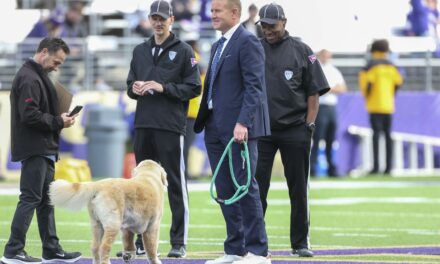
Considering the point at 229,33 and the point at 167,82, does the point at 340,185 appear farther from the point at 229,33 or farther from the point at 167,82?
the point at 229,33

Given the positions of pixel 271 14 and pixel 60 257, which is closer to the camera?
pixel 60 257

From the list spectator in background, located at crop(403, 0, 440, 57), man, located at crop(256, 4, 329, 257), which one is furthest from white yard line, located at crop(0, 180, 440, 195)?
man, located at crop(256, 4, 329, 257)

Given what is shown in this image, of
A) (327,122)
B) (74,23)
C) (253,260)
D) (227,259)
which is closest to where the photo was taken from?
(253,260)

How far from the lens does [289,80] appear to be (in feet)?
39.1

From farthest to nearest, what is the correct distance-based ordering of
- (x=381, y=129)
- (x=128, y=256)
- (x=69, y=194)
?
(x=381, y=129), (x=128, y=256), (x=69, y=194)

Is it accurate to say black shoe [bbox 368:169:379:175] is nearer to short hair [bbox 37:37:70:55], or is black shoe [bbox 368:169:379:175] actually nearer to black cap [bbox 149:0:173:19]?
black cap [bbox 149:0:173:19]

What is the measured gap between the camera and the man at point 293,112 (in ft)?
39.0

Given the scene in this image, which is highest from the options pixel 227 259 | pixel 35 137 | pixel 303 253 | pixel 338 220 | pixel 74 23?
pixel 74 23

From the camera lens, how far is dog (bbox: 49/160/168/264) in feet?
33.1

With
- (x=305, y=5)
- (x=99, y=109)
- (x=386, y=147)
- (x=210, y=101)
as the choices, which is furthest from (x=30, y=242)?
(x=305, y=5)

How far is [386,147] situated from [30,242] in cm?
1297

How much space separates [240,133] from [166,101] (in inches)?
70.6

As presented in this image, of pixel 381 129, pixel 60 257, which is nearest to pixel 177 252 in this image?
pixel 60 257

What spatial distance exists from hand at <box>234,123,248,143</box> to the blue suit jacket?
0.08 meters
